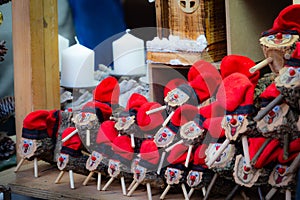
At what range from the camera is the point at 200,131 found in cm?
147

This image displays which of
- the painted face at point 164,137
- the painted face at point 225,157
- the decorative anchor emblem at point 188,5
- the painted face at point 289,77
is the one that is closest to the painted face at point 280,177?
the painted face at point 225,157

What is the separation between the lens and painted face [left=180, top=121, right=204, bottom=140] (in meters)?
1.47

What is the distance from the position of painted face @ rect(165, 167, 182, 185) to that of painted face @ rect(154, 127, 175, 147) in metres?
0.08

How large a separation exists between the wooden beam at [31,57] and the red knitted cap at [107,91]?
0.48m

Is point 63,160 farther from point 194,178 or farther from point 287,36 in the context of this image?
point 287,36

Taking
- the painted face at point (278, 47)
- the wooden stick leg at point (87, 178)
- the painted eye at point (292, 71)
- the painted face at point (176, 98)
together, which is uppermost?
the painted face at point (278, 47)

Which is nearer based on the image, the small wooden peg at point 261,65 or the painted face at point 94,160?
the small wooden peg at point 261,65

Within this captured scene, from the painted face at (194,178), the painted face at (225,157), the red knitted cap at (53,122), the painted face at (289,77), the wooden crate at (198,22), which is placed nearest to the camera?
the painted face at (289,77)

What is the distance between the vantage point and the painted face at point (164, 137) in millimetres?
1535

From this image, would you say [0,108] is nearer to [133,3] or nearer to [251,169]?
[133,3]

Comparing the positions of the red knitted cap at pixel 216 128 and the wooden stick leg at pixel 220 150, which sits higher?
the red knitted cap at pixel 216 128

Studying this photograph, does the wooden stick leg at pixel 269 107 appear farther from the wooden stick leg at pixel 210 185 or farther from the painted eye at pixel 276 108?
the wooden stick leg at pixel 210 185

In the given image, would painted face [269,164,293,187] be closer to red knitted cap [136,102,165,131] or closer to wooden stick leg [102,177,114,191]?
red knitted cap [136,102,165,131]

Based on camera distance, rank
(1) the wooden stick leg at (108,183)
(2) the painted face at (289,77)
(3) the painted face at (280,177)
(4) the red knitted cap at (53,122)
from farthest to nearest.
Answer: (4) the red knitted cap at (53,122) → (1) the wooden stick leg at (108,183) → (3) the painted face at (280,177) → (2) the painted face at (289,77)
